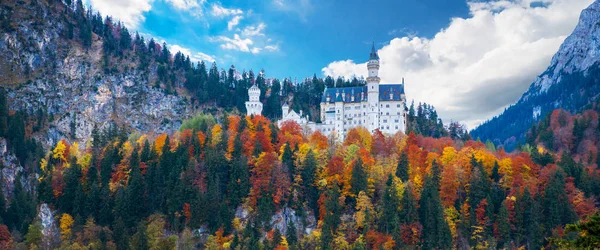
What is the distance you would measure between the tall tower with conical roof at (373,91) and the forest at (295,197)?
24334mm

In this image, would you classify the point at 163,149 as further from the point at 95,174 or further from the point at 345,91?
the point at 345,91

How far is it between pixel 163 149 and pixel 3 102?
60690 mm

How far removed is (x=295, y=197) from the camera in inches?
3007

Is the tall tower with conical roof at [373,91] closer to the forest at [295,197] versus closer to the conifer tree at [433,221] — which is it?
the forest at [295,197]

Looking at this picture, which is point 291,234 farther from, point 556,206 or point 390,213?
point 556,206

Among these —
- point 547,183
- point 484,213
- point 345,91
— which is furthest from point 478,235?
point 345,91

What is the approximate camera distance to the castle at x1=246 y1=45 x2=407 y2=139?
114812 mm

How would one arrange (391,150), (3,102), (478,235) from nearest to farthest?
(478,235), (391,150), (3,102)

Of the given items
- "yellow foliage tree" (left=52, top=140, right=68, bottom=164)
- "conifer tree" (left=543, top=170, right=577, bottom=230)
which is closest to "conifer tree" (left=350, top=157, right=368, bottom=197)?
"conifer tree" (left=543, top=170, right=577, bottom=230)

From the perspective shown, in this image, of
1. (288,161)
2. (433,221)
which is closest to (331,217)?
(288,161)

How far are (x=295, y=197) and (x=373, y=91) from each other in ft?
155

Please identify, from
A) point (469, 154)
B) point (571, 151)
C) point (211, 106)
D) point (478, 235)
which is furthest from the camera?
point (211, 106)

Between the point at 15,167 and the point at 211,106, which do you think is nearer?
the point at 15,167

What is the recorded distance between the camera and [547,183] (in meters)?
74.2
